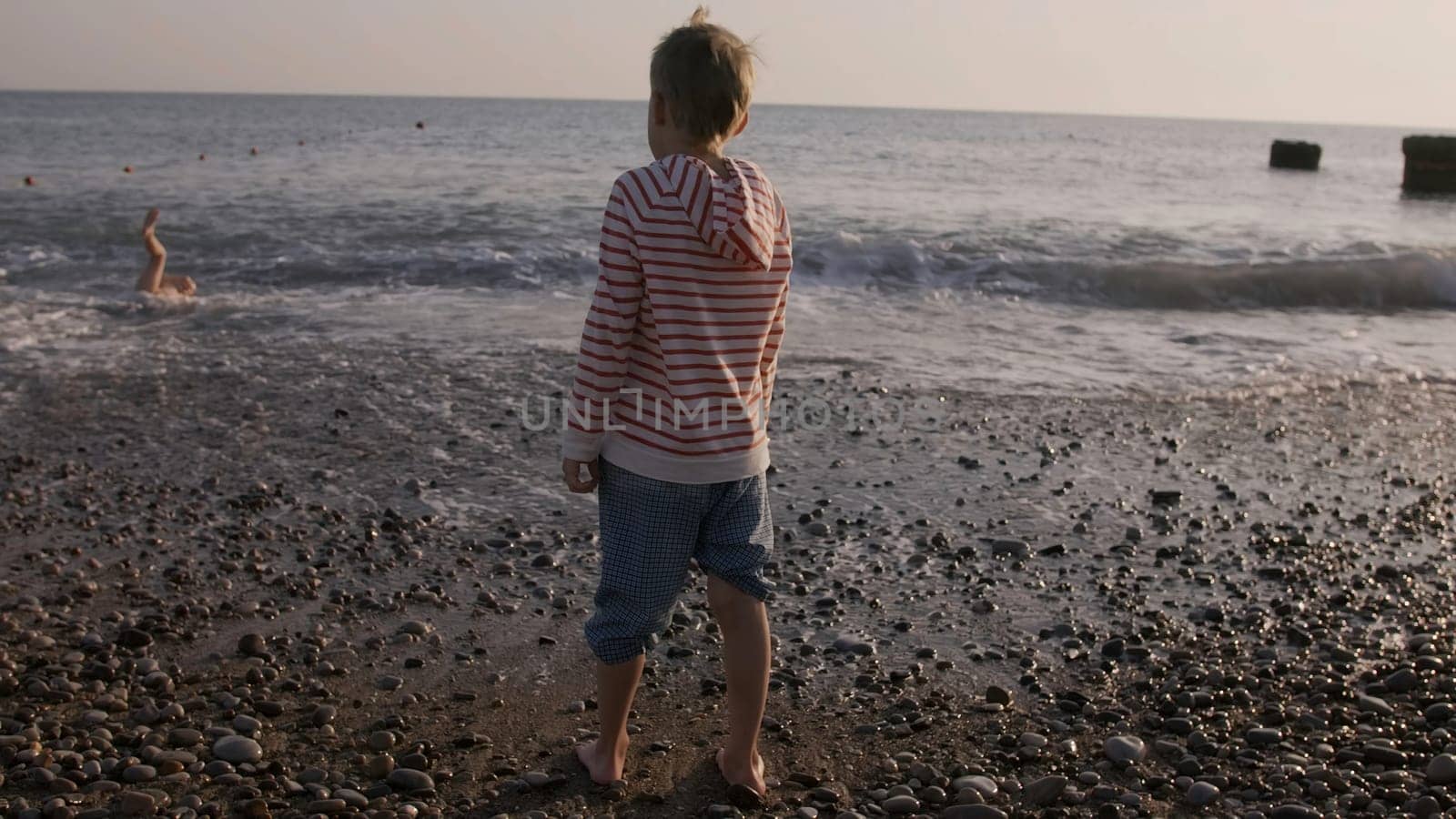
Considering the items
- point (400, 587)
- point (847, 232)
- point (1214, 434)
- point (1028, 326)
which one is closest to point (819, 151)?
point (847, 232)

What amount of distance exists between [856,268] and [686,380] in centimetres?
1083

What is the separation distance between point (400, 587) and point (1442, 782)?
319 centimetres

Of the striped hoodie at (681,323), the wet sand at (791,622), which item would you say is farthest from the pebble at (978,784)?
the striped hoodie at (681,323)

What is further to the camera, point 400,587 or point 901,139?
point 901,139

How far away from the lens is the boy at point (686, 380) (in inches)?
96.0

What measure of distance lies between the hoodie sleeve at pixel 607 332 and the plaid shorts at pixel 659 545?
0.43 feet

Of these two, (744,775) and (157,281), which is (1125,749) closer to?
(744,775)

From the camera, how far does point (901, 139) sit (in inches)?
1876

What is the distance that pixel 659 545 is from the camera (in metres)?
2.64

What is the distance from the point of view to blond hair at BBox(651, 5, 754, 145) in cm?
243

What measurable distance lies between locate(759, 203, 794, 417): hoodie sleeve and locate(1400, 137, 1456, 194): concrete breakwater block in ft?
101

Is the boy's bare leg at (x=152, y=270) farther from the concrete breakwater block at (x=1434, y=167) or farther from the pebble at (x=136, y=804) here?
the concrete breakwater block at (x=1434, y=167)

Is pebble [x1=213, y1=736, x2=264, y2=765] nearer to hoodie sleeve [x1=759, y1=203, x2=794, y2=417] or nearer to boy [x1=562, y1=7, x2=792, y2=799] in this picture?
boy [x1=562, y1=7, x2=792, y2=799]

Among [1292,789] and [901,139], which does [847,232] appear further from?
[901,139]
